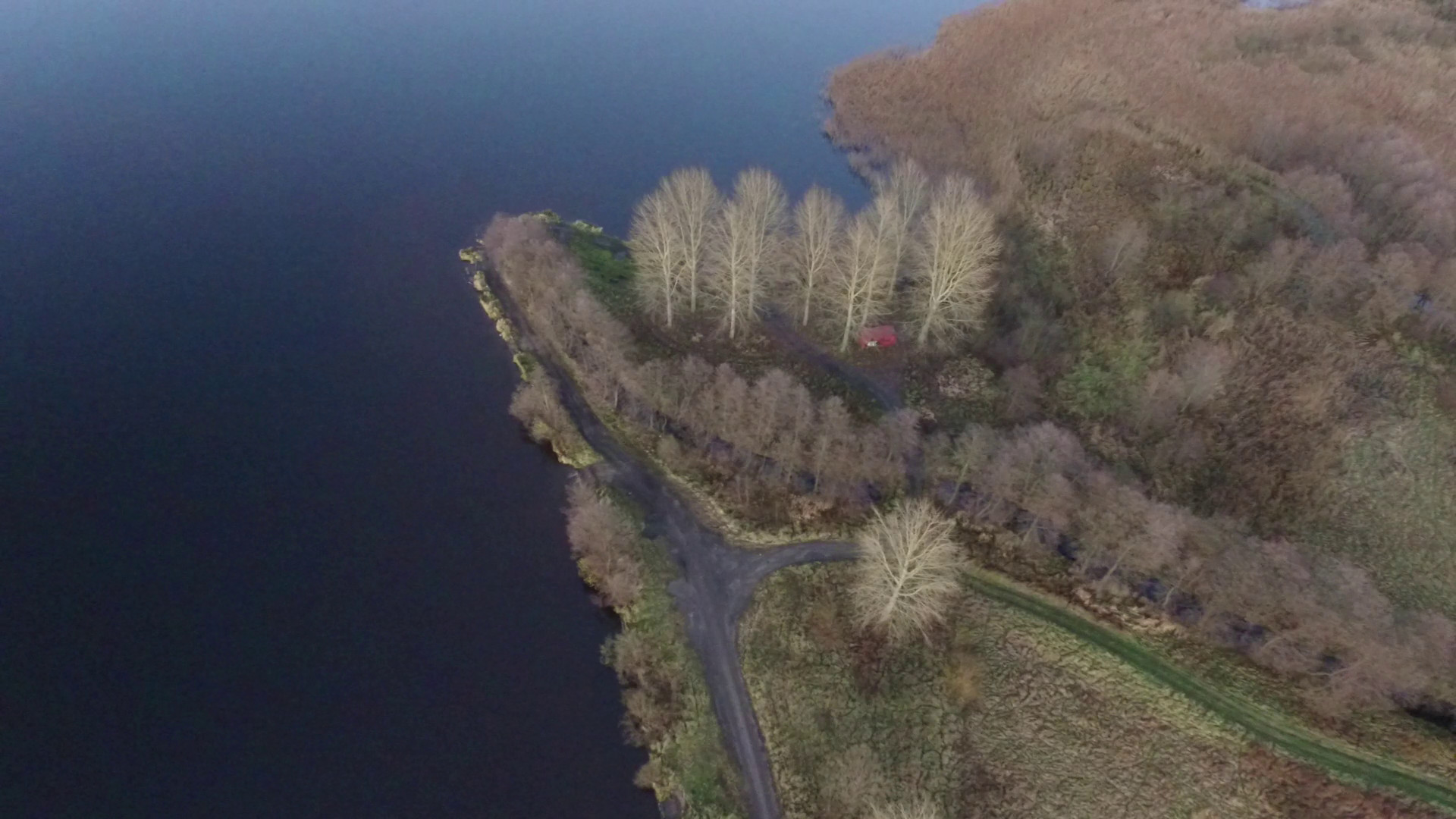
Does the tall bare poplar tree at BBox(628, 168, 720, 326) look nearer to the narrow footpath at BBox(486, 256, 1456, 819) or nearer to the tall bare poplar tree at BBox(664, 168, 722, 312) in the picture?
the tall bare poplar tree at BBox(664, 168, 722, 312)

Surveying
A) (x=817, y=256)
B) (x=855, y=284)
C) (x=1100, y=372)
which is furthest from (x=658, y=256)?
(x=1100, y=372)

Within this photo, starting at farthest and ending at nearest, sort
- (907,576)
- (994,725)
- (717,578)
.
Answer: (717,578)
(994,725)
(907,576)

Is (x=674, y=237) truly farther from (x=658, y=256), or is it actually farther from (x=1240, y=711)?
(x=1240, y=711)

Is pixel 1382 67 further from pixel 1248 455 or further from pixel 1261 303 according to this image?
pixel 1248 455

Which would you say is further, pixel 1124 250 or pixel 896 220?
pixel 1124 250

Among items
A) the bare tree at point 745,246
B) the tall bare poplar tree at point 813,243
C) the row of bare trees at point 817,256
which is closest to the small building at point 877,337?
the row of bare trees at point 817,256

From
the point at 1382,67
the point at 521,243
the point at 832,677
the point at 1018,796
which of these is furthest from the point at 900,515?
the point at 1382,67
